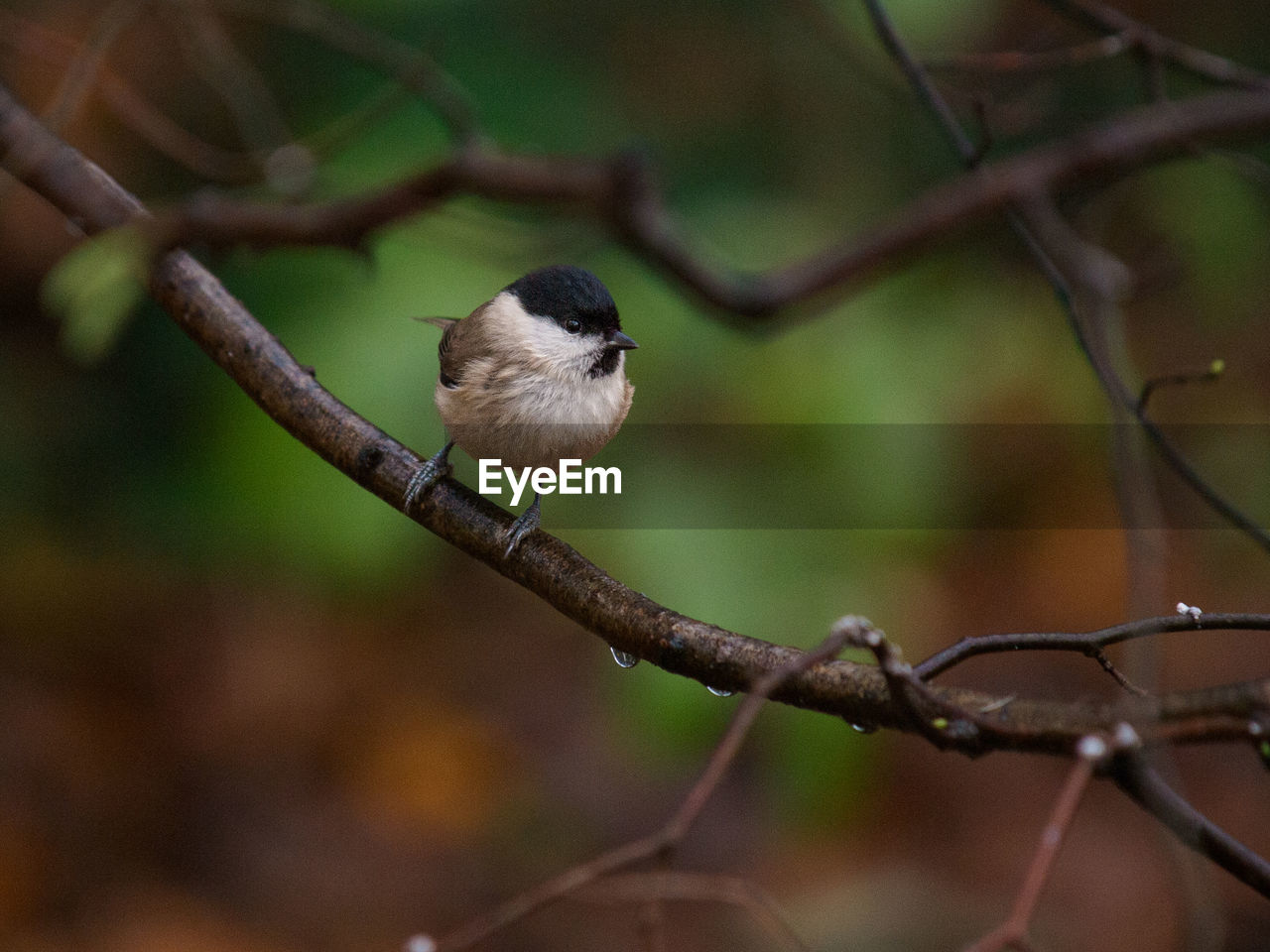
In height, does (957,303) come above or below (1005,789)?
above

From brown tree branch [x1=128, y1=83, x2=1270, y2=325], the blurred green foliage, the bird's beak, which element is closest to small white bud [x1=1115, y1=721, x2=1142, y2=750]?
brown tree branch [x1=128, y1=83, x2=1270, y2=325]

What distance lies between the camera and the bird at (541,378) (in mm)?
1396

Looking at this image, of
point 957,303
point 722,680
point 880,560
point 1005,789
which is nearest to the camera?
point 722,680

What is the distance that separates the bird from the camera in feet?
4.58

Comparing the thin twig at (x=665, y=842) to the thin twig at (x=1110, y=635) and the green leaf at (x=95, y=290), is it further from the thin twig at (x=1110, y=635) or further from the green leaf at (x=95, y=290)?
the green leaf at (x=95, y=290)

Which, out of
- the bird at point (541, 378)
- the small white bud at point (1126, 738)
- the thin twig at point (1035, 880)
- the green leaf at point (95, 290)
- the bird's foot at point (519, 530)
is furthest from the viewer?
the bird at point (541, 378)

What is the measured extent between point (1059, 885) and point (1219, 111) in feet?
7.25

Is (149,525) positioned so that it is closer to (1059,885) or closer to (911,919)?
(911,919)

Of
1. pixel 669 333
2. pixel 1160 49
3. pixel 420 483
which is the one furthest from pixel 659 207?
pixel 669 333

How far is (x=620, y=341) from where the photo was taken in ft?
4.89

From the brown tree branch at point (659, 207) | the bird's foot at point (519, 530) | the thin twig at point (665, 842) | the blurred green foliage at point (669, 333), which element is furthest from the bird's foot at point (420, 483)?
the blurred green foliage at point (669, 333)

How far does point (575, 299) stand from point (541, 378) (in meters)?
0.13

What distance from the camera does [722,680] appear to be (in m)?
0.97

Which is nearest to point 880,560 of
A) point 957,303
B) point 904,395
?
point 904,395
